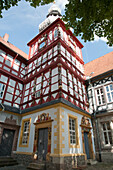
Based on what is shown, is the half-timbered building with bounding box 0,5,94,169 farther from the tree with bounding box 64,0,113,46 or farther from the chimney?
the chimney

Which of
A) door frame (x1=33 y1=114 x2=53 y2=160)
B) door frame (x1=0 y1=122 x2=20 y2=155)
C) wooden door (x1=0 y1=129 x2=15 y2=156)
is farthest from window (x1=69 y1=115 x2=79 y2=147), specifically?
wooden door (x1=0 y1=129 x2=15 y2=156)

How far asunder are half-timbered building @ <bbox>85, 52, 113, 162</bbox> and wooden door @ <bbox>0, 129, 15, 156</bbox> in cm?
709

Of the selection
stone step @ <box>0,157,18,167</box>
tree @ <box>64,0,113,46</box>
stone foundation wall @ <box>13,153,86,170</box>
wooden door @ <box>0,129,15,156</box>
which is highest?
tree @ <box>64,0,113,46</box>

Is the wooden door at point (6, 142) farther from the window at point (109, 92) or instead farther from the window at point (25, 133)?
the window at point (109, 92)

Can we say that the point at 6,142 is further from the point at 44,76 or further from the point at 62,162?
the point at 44,76

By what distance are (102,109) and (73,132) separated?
3891 mm

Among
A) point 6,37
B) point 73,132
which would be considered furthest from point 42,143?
point 6,37

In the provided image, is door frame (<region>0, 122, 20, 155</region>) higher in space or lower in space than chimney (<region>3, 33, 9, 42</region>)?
lower

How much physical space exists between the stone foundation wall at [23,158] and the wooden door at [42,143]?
0.90 meters

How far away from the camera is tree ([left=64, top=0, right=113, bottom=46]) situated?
4.92 metres

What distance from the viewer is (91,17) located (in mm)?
5512

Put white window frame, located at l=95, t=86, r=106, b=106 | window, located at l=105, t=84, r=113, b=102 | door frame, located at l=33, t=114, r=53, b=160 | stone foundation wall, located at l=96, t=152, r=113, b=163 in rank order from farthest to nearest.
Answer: white window frame, located at l=95, t=86, r=106, b=106, window, located at l=105, t=84, r=113, b=102, stone foundation wall, located at l=96, t=152, r=113, b=163, door frame, located at l=33, t=114, r=53, b=160

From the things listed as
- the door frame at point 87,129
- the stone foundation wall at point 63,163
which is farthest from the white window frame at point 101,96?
the stone foundation wall at point 63,163

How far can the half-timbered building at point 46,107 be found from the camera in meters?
7.25
